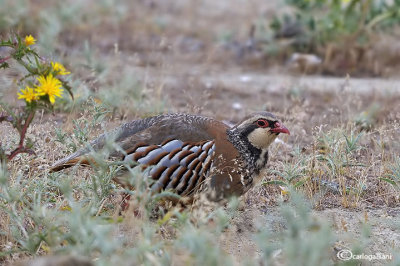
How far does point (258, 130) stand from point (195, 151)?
1.80 feet

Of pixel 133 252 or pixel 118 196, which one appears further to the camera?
pixel 118 196

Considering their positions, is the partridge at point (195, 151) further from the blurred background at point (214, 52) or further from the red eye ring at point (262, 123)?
the blurred background at point (214, 52)

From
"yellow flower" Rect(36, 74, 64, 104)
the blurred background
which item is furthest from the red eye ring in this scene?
the blurred background

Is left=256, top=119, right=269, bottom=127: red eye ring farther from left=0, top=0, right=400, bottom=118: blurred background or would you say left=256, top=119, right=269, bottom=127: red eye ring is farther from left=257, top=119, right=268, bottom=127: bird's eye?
left=0, top=0, right=400, bottom=118: blurred background

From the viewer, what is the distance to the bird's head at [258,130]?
→ 14.4ft

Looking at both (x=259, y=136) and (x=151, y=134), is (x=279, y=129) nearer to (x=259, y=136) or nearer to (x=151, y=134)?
(x=259, y=136)

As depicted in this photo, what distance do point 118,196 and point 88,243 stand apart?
1.31 m

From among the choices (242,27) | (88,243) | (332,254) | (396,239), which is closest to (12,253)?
(88,243)

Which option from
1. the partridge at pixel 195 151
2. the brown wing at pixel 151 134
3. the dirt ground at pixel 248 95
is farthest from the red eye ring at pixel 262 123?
the dirt ground at pixel 248 95

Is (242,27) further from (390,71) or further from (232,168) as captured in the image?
(232,168)

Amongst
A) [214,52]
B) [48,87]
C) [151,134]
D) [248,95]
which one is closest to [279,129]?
[151,134]

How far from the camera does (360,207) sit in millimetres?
4582

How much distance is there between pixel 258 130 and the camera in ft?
14.5

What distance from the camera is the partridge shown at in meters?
4.11
